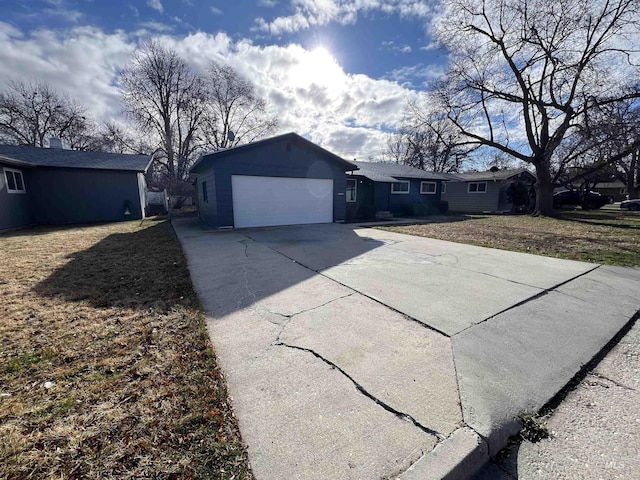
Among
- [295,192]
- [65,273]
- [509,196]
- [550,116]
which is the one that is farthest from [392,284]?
[509,196]

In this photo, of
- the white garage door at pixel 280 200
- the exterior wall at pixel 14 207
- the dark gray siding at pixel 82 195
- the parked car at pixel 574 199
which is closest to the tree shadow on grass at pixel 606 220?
the parked car at pixel 574 199

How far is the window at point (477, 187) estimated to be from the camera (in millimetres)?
21688

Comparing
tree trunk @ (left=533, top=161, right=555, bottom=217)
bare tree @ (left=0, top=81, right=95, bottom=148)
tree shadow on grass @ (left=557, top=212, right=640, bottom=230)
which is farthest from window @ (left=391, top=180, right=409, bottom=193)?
bare tree @ (left=0, top=81, right=95, bottom=148)

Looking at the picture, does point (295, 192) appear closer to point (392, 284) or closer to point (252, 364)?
point (392, 284)

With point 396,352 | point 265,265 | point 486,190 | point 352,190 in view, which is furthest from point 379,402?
point 486,190

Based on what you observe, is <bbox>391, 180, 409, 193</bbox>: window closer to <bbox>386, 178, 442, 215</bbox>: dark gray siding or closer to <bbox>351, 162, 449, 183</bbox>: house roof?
<bbox>386, 178, 442, 215</bbox>: dark gray siding

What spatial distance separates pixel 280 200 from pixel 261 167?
1.55 metres

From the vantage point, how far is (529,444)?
5.23 ft

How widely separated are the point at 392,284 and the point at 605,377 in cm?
237

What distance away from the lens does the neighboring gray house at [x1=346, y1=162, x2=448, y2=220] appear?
15.8 metres

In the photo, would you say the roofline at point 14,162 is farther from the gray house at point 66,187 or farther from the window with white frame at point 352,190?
the window with white frame at point 352,190

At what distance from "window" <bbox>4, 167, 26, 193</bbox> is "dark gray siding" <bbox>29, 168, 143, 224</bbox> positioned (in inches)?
21.5

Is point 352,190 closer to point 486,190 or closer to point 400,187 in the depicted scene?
point 400,187

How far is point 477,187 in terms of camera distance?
22.1 metres
